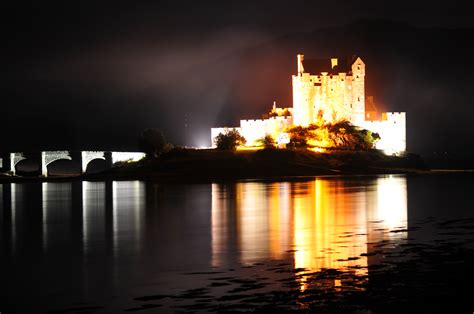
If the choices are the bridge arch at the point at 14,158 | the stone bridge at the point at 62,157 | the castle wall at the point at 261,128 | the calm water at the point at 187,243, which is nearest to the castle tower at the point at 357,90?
the castle wall at the point at 261,128

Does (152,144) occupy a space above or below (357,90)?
below

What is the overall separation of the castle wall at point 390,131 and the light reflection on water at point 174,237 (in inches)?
1883

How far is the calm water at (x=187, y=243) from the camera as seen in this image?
73.5 ft

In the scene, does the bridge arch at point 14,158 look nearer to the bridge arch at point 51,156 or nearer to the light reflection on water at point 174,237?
the bridge arch at point 51,156

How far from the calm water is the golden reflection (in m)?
0.06

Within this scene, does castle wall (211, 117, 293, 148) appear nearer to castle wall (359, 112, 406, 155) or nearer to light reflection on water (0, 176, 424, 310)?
castle wall (359, 112, 406, 155)

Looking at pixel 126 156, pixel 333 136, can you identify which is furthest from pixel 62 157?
pixel 333 136

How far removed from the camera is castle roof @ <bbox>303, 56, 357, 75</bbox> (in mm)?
107438

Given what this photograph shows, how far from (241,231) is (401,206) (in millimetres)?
16179

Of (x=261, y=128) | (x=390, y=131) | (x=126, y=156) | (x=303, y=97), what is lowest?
(x=126, y=156)

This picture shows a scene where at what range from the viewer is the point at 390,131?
11075cm

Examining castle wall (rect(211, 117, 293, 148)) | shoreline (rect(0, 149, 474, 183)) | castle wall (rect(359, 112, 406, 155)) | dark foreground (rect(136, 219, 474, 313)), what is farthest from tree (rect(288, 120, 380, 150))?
dark foreground (rect(136, 219, 474, 313))

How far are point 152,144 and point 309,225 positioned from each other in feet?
242

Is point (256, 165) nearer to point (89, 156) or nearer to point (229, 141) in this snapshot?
point (229, 141)
